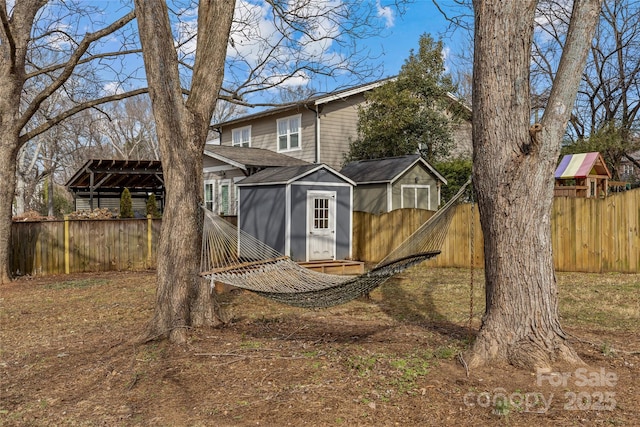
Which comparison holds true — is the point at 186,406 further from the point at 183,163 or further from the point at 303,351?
the point at 183,163

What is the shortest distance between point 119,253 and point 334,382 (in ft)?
31.2

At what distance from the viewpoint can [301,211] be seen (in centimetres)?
1178

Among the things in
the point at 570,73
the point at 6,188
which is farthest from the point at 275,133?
the point at 570,73

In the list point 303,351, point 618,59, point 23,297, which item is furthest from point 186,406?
point 618,59

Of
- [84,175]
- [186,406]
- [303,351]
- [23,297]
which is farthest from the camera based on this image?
[84,175]

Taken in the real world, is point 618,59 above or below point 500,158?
above

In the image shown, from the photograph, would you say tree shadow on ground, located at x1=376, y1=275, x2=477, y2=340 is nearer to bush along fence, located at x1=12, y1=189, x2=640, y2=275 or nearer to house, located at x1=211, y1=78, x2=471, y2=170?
bush along fence, located at x1=12, y1=189, x2=640, y2=275

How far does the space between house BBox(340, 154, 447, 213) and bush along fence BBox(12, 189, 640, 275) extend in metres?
1.70

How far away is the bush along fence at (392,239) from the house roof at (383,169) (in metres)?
1.80

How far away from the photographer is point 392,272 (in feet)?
13.9

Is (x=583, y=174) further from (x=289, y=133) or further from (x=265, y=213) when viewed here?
(x=289, y=133)

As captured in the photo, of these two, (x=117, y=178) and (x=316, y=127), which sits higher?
(x=316, y=127)

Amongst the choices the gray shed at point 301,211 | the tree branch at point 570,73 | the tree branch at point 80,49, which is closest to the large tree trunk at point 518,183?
the tree branch at point 570,73

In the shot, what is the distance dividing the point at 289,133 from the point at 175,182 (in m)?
13.3
